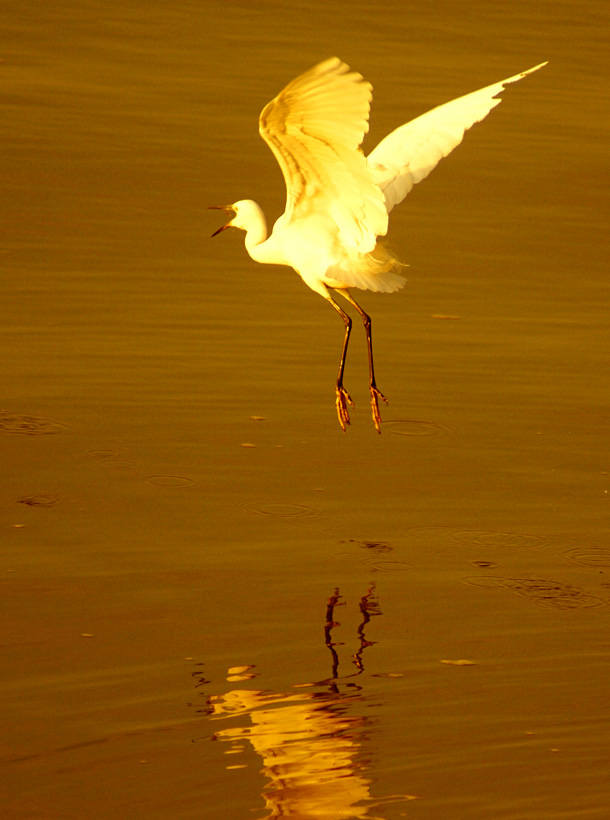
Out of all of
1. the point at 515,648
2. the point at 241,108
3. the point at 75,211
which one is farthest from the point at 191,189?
the point at 515,648

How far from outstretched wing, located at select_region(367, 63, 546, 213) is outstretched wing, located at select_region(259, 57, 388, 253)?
1.65 ft

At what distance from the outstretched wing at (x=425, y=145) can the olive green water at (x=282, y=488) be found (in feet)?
3.06

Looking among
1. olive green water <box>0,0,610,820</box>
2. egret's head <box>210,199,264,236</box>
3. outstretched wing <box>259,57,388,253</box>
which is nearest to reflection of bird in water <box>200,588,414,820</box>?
olive green water <box>0,0,610,820</box>

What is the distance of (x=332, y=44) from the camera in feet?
48.9

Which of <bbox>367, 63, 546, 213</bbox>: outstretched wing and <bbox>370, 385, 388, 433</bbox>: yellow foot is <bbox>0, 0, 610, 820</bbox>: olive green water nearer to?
<bbox>370, 385, 388, 433</bbox>: yellow foot

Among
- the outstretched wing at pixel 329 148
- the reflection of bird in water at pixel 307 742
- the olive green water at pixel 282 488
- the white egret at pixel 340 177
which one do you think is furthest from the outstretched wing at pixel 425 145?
the reflection of bird in water at pixel 307 742

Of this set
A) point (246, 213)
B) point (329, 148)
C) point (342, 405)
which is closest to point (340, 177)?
point (329, 148)

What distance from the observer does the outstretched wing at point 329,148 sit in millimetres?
6160

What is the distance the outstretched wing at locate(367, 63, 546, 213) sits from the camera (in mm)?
7980

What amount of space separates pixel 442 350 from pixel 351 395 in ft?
2.79

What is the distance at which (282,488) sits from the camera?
6.61m

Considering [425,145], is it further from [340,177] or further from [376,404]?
[376,404]

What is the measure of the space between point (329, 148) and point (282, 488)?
1.38 metres

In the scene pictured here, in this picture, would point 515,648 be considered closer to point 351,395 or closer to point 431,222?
point 351,395
